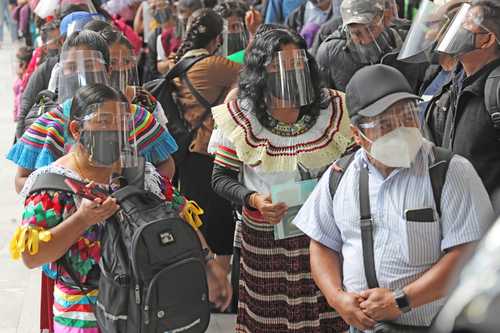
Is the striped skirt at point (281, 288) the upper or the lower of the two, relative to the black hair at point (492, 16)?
lower

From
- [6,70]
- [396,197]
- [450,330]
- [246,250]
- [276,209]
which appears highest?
[450,330]

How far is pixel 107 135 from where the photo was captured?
3.36 meters

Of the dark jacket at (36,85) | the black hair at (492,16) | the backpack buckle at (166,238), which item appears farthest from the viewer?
the dark jacket at (36,85)

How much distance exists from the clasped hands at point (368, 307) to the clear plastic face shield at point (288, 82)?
124 cm

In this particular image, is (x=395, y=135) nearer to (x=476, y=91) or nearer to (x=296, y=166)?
(x=476, y=91)

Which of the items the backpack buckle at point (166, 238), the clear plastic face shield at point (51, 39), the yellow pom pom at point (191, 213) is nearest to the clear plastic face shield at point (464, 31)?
the yellow pom pom at point (191, 213)

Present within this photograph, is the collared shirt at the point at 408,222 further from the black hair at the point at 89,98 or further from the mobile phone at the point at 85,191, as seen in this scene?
the black hair at the point at 89,98

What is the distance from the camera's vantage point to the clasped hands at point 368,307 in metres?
2.86

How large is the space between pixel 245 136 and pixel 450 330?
2.77 metres

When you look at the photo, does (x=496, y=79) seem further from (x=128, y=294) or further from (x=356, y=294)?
(x=128, y=294)

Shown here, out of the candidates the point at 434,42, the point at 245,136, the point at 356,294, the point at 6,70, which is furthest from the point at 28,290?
the point at 6,70

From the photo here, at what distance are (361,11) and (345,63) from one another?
0.32 metres

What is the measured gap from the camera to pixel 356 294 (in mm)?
2955

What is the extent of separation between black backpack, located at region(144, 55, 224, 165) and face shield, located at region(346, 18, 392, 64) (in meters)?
0.92
